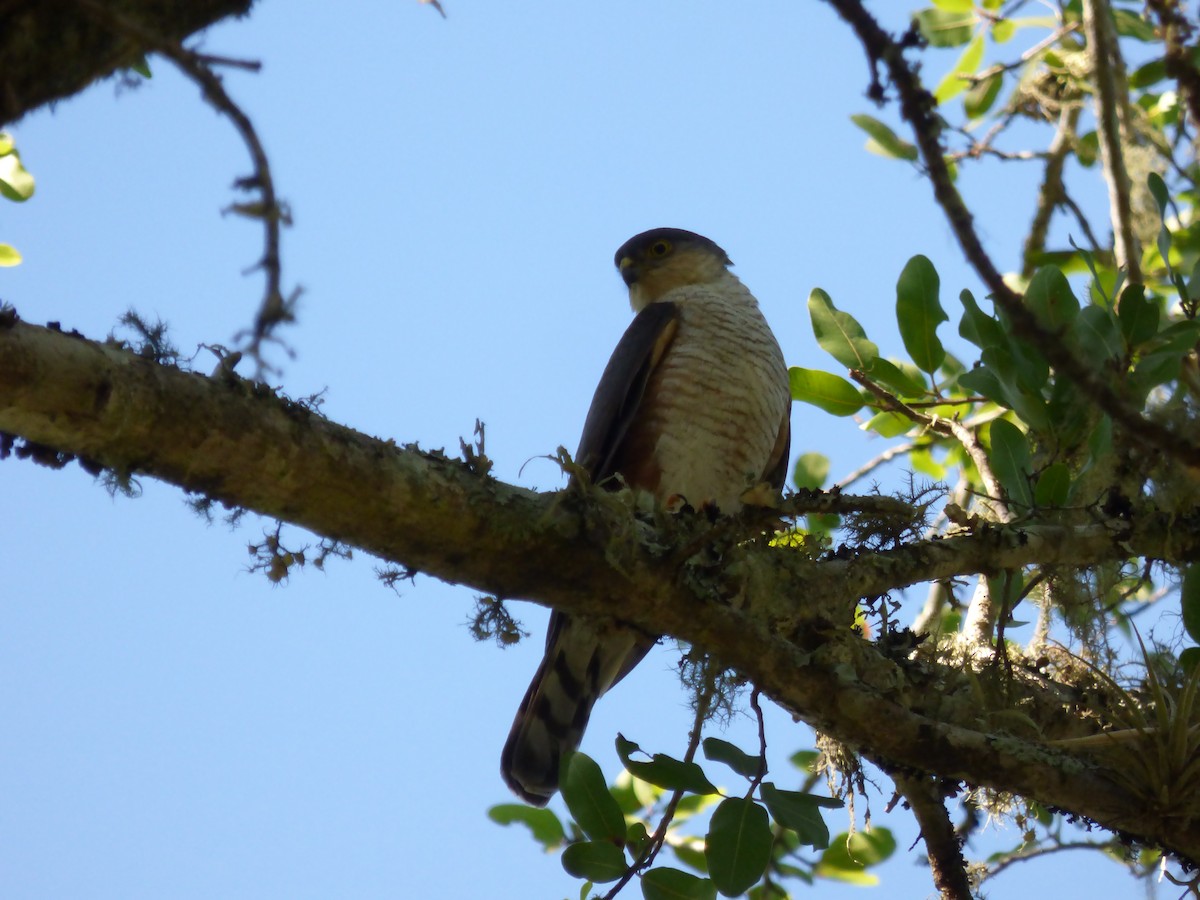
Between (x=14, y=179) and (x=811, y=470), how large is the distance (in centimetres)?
346

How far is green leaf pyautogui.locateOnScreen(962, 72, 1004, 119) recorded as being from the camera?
646 centimetres

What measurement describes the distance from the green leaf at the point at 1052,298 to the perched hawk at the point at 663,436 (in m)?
1.08

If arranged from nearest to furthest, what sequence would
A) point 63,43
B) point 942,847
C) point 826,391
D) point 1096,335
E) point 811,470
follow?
point 63,43, point 1096,335, point 942,847, point 826,391, point 811,470

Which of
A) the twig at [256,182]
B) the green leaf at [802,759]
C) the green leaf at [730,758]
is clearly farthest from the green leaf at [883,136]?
the twig at [256,182]

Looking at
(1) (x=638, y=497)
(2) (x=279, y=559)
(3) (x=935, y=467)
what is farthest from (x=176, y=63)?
(3) (x=935, y=467)

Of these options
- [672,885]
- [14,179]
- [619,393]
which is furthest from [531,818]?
[14,179]

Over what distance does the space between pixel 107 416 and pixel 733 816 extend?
1938 millimetres

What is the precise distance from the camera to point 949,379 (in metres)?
5.25

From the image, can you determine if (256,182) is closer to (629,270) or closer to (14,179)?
(14,179)

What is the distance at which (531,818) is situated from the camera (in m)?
4.37

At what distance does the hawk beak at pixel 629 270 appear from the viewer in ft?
19.9

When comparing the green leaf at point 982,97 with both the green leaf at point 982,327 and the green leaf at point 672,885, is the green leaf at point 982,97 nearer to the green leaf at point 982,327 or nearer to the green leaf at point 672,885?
the green leaf at point 982,327

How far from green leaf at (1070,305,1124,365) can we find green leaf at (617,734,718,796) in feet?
5.50

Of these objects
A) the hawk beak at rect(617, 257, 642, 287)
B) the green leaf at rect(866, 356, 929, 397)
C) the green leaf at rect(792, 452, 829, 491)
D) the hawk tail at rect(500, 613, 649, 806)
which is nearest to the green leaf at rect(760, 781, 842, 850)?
the hawk tail at rect(500, 613, 649, 806)
